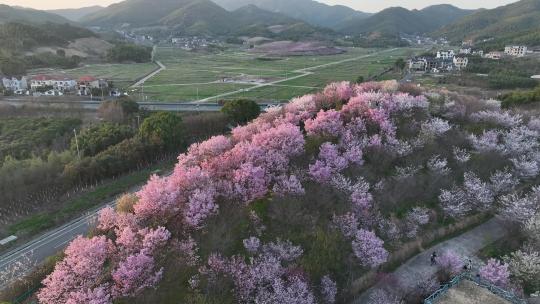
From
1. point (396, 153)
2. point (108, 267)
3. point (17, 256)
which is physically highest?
point (396, 153)

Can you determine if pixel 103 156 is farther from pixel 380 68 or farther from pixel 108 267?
pixel 380 68

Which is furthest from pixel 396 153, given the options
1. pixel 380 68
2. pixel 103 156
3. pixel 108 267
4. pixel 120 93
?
pixel 380 68

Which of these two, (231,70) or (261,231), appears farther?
(231,70)

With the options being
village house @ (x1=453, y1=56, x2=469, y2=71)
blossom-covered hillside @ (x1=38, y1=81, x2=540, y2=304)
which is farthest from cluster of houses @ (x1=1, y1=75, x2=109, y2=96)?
village house @ (x1=453, y1=56, x2=469, y2=71)

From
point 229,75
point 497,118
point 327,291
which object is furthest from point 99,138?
point 229,75

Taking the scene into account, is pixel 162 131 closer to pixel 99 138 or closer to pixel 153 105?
pixel 99 138

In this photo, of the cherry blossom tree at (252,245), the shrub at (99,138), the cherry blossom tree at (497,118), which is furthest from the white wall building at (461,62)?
the cherry blossom tree at (252,245)
